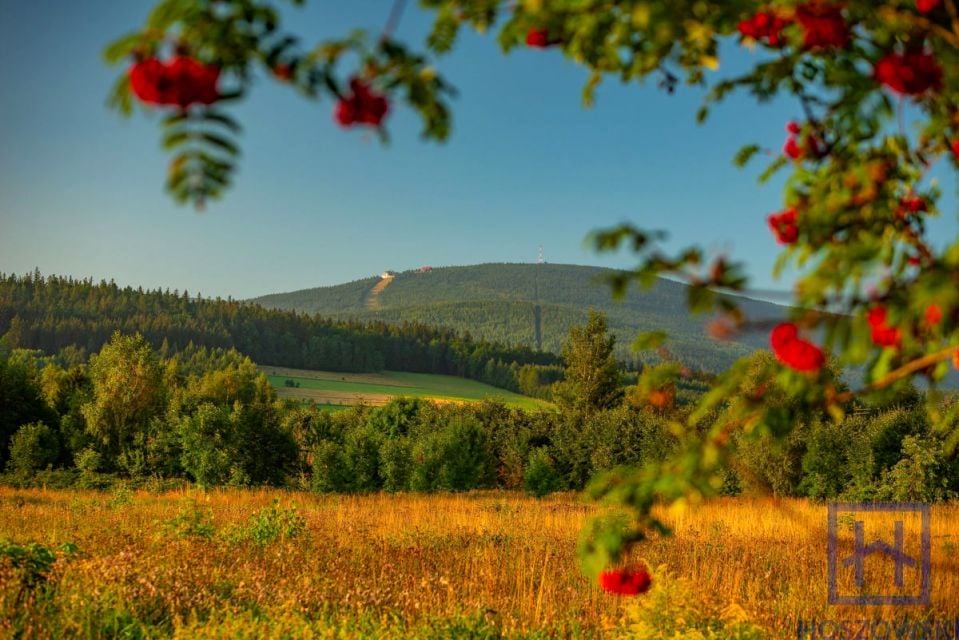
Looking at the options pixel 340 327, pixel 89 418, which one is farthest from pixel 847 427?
pixel 340 327

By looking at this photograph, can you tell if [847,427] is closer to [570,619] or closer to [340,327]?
[570,619]

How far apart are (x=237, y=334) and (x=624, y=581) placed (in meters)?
89.0

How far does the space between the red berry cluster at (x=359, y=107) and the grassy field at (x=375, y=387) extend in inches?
2277

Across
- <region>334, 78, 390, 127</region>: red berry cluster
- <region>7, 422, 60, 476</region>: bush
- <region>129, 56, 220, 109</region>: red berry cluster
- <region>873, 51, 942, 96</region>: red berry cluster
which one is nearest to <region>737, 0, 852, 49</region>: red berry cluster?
<region>873, 51, 942, 96</region>: red berry cluster

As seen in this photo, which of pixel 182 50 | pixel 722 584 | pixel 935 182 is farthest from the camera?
pixel 722 584

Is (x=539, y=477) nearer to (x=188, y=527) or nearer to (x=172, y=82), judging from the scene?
(x=188, y=527)

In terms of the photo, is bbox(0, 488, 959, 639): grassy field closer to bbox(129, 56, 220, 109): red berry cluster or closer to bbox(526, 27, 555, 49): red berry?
bbox(526, 27, 555, 49): red berry

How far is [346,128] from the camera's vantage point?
4.91 ft

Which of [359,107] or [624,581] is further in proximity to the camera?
[624,581]

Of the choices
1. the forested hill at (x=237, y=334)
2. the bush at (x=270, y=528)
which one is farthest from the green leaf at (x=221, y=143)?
the forested hill at (x=237, y=334)

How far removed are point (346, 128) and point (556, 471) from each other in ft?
68.5

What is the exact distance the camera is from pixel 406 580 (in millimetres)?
7055

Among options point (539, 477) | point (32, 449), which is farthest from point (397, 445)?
point (32, 449)

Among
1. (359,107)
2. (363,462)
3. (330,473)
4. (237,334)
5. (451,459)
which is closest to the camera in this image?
(359,107)
